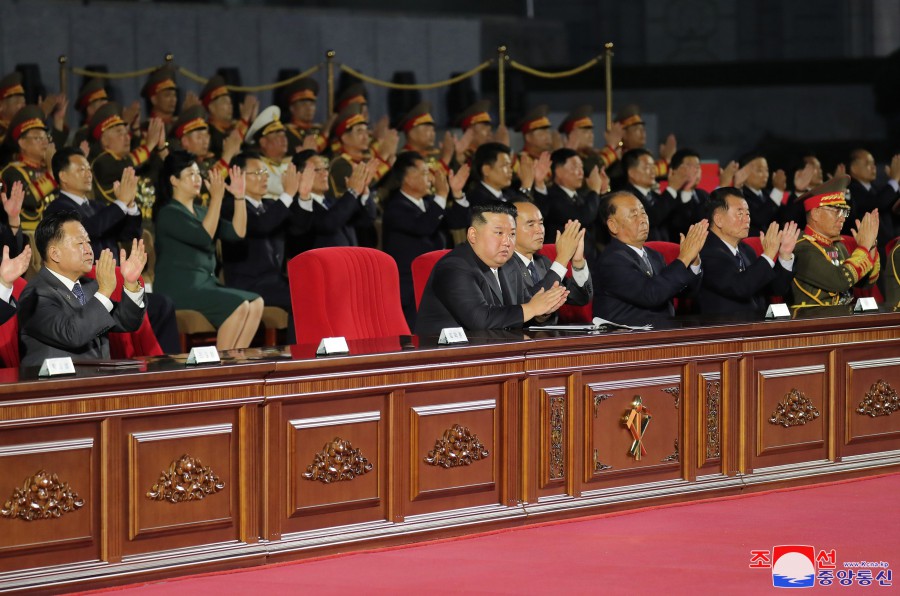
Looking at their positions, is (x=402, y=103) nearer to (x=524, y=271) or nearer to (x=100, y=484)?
(x=524, y=271)

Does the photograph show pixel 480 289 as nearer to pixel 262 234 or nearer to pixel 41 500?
pixel 41 500

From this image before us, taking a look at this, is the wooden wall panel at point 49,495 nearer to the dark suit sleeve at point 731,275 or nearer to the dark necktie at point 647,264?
the dark necktie at point 647,264

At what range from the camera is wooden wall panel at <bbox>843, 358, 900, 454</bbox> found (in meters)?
4.45

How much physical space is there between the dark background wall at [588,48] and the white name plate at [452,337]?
216 inches

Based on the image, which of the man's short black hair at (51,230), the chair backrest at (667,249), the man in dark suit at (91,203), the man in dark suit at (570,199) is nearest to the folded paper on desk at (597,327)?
the chair backrest at (667,249)

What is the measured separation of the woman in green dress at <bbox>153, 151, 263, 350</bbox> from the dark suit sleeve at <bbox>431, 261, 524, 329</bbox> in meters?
1.43

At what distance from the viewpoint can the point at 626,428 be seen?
3.95m

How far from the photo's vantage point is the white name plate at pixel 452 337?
3.72 m

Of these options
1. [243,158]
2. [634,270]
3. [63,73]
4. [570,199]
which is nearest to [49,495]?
[634,270]

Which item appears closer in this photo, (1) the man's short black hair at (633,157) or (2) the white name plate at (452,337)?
(2) the white name plate at (452,337)

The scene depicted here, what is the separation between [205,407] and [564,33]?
811cm

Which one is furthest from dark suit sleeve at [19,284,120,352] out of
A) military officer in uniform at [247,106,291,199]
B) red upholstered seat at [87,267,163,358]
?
military officer in uniform at [247,106,291,199]

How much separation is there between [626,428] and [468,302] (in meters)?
0.61

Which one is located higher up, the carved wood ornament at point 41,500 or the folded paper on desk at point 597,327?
the folded paper on desk at point 597,327
